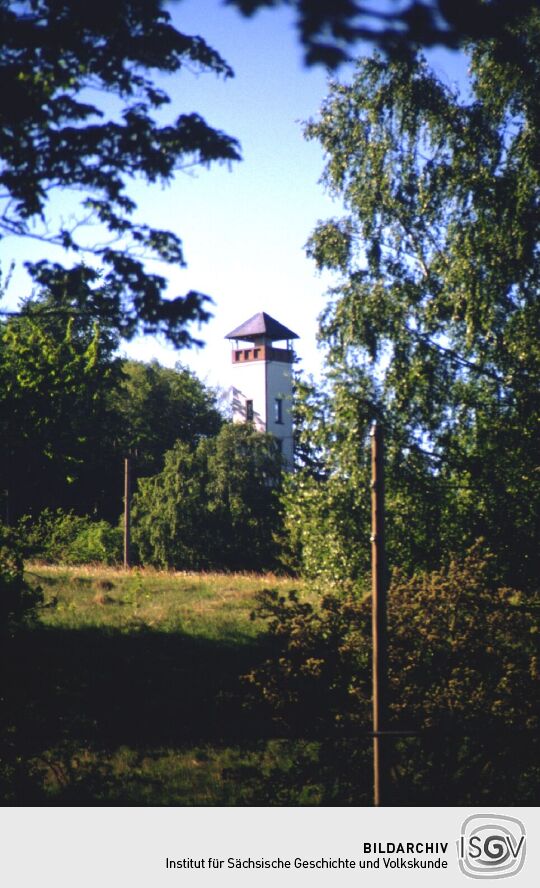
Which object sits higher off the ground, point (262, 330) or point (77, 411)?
point (262, 330)

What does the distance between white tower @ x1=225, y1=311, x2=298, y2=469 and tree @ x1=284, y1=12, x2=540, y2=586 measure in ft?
133

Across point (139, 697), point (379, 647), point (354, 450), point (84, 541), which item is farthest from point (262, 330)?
point (379, 647)

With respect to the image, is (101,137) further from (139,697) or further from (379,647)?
(139,697)

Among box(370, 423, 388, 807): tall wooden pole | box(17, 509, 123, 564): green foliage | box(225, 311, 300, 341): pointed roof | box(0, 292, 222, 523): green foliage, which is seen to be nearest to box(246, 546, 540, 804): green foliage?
box(370, 423, 388, 807): tall wooden pole

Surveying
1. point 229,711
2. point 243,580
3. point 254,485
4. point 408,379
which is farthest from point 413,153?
point 254,485

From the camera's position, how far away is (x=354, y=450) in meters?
17.9

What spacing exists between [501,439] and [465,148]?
213 inches

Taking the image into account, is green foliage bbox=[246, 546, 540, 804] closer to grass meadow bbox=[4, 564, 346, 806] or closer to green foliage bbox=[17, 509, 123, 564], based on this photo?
grass meadow bbox=[4, 564, 346, 806]

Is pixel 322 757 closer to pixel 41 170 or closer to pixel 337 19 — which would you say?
pixel 41 170

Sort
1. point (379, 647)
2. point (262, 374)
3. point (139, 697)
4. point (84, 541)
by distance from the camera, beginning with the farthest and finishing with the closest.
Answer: point (262, 374) < point (84, 541) < point (139, 697) < point (379, 647)

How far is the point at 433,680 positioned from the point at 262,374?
4698 centimetres
